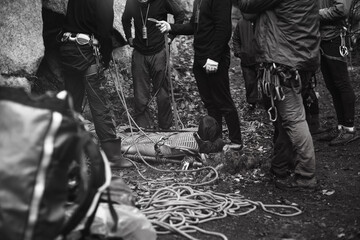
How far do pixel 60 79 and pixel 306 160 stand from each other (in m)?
4.23

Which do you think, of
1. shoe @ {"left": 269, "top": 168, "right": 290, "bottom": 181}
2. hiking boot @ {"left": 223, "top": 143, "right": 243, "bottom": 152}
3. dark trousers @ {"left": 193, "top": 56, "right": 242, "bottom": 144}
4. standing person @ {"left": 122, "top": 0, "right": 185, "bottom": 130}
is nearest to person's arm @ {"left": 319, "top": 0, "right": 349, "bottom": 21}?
dark trousers @ {"left": 193, "top": 56, "right": 242, "bottom": 144}

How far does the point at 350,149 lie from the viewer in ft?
20.6

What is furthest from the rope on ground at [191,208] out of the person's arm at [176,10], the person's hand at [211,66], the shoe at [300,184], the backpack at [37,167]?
the person's arm at [176,10]

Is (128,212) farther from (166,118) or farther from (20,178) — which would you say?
(166,118)

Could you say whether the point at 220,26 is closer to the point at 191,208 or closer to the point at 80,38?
the point at 80,38

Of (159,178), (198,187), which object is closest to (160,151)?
(159,178)

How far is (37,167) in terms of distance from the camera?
2.41 metres

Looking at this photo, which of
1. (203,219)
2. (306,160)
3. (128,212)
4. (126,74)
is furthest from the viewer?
(126,74)

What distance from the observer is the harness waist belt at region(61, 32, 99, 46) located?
5641 mm

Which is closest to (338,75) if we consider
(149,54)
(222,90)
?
(222,90)

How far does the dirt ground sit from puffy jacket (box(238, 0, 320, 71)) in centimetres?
134

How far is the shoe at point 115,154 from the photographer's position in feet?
18.9

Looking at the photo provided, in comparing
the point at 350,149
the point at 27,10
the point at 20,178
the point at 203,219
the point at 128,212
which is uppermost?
the point at 27,10

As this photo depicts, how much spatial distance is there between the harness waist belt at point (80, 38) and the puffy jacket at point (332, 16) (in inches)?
121
